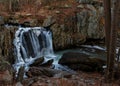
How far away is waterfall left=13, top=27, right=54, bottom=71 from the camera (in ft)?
44.1

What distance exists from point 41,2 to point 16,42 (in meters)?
5.89

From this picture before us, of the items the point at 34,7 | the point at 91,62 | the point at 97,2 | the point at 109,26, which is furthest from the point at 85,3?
the point at 109,26

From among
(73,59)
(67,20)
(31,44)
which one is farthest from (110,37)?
(67,20)

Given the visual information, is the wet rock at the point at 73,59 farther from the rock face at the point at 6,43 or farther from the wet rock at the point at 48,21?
the wet rock at the point at 48,21

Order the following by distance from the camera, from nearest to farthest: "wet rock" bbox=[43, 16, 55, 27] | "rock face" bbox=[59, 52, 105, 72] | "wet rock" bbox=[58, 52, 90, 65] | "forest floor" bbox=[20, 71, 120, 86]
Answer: "forest floor" bbox=[20, 71, 120, 86], "rock face" bbox=[59, 52, 105, 72], "wet rock" bbox=[58, 52, 90, 65], "wet rock" bbox=[43, 16, 55, 27]

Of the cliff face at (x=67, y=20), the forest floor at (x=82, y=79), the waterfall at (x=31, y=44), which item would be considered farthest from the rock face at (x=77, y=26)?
the forest floor at (x=82, y=79)

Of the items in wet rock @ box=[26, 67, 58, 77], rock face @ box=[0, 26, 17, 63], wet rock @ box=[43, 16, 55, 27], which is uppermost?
wet rock @ box=[43, 16, 55, 27]

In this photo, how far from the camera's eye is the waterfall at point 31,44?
1344 cm

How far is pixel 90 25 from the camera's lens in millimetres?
16672

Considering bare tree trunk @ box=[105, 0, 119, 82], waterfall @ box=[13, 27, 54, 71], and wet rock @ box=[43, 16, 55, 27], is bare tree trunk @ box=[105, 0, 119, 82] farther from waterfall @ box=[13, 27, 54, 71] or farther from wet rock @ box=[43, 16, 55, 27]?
wet rock @ box=[43, 16, 55, 27]

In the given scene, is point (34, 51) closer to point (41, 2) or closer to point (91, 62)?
point (91, 62)

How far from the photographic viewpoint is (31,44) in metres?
14.4

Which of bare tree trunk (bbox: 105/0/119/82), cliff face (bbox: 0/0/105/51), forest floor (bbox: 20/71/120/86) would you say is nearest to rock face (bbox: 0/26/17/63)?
cliff face (bbox: 0/0/105/51)

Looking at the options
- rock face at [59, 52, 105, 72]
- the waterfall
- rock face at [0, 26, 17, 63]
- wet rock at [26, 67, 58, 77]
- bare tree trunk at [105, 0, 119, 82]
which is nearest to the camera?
bare tree trunk at [105, 0, 119, 82]
